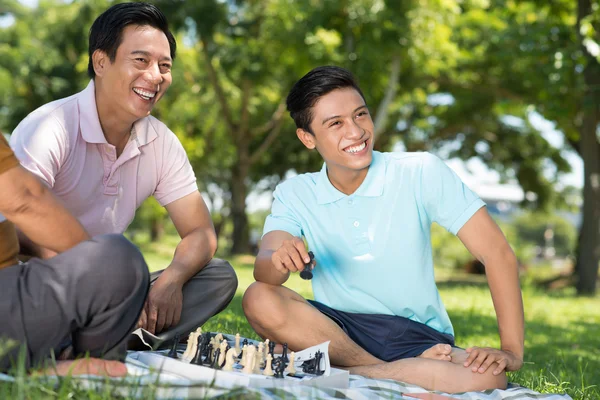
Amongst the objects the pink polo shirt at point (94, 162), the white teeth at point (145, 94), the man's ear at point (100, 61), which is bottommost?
the pink polo shirt at point (94, 162)

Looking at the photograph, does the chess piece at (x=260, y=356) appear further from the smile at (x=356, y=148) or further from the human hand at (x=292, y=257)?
the smile at (x=356, y=148)

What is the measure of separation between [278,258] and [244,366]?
504mm

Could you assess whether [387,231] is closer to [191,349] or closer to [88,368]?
[191,349]

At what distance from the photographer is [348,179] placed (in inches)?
146

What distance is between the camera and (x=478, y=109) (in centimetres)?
1986

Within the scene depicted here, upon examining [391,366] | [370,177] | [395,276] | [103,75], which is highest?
[103,75]

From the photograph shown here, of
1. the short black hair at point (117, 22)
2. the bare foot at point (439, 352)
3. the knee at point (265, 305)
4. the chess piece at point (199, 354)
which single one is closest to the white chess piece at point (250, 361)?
the chess piece at point (199, 354)

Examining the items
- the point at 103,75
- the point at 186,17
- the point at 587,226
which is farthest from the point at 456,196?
the point at 186,17

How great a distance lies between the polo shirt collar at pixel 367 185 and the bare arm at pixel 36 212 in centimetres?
145

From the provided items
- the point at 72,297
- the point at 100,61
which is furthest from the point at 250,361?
the point at 100,61

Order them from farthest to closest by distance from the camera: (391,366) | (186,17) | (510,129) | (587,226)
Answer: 1. (510,129)
2. (186,17)
3. (587,226)
4. (391,366)

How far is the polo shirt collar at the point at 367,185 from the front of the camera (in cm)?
365

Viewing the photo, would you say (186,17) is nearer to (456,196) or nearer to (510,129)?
(510,129)

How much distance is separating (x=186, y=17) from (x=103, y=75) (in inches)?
538
